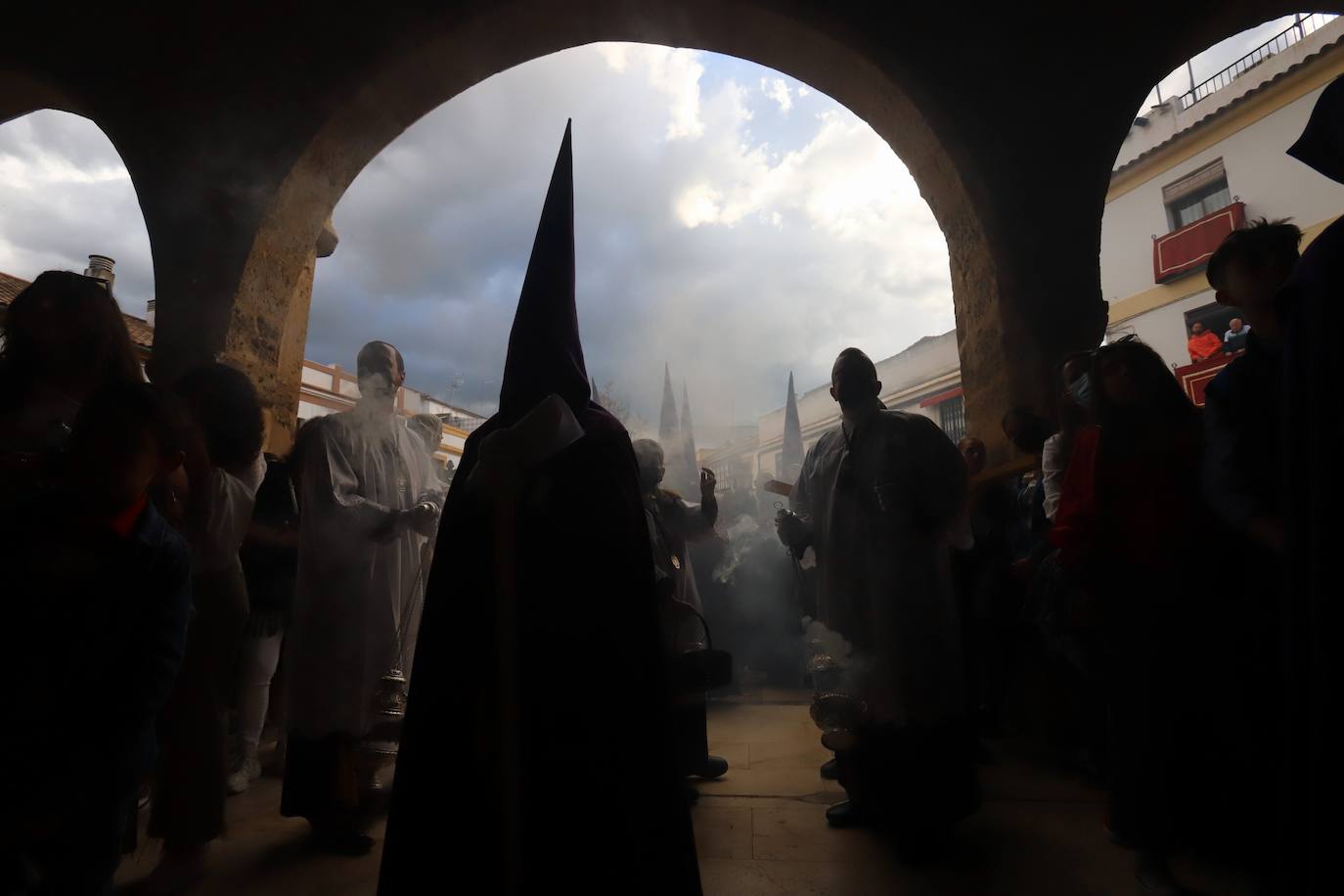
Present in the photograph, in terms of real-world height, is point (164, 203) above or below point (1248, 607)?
above

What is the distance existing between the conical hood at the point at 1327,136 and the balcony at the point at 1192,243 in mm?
14355

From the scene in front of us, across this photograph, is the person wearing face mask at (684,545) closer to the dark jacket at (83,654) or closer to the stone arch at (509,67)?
the dark jacket at (83,654)

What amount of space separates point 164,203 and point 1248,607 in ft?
17.8

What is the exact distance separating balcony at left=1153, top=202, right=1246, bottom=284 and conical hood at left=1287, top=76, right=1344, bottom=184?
14355mm

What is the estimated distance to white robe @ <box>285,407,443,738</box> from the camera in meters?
2.61

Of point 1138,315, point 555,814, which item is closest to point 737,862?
point 555,814

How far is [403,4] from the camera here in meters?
3.93

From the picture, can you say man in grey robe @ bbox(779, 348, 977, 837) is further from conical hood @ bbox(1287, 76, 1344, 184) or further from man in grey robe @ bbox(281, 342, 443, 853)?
man in grey robe @ bbox(281, 342, 443, 853)

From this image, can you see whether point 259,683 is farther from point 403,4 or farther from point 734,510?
point 734,510

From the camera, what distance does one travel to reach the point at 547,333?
1.70 meters

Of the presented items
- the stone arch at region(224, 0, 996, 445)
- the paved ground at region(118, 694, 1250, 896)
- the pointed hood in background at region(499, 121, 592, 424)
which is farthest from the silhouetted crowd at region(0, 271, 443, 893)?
the stone arch at region(224, 0, 996, 445)

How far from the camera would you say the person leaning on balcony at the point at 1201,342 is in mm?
12914

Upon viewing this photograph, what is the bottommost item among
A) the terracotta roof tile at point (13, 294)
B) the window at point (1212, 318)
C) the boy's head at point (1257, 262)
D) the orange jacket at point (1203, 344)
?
the boy's head at point (1257, 262)

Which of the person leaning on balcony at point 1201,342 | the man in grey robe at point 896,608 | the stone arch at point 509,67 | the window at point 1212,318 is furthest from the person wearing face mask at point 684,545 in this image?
the window at point 1212,318
